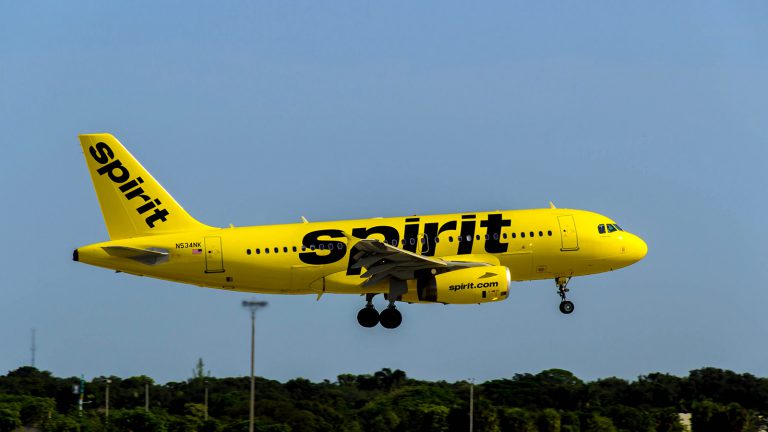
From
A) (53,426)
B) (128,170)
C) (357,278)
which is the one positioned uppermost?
(128,170)

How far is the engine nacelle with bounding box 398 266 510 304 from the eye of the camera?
70.9m

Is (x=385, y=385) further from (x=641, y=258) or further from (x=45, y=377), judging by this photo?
(x=641, y=258)

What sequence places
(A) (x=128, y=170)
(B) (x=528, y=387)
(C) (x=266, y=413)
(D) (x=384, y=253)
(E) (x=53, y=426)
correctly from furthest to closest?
(B) (x=528, y=387), (C) (x=266, y=413), (E) (x=53, y=426), (A) (x=128, y=170), (D) (x=384, y=253)

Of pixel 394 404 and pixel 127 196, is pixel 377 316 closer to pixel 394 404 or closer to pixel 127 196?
pixel 127 196

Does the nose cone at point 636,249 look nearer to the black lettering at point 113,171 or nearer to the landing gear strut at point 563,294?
the landing gear strut at point 563,294

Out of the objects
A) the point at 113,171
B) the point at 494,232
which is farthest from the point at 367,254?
the point at 113,171

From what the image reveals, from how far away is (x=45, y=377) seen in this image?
150 meters

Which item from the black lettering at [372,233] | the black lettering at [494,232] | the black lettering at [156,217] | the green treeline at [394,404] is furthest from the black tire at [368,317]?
the green treeline at [394,404]

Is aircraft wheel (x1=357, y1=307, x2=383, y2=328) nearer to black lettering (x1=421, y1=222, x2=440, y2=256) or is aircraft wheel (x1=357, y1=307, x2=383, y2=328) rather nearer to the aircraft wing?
the aircraft wing

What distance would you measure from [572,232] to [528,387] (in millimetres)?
68645

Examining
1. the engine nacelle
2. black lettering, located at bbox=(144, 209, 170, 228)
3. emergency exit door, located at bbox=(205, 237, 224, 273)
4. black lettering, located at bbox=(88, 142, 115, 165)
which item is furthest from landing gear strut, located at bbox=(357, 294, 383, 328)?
black lettering, located at bbox=(88, 142, 115, 165)

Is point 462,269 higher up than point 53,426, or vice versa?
point 462,269

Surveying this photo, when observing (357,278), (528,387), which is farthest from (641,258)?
(528,387)

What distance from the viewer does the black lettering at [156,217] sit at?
244 ft
